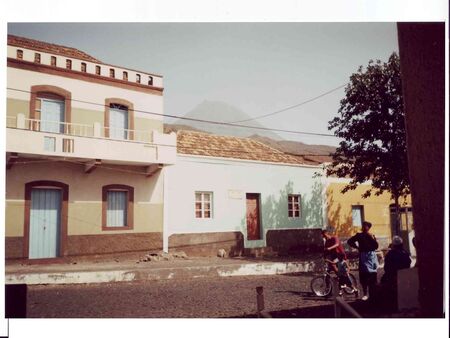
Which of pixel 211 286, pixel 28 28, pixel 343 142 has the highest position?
pixel 28 28

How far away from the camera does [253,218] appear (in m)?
14.4

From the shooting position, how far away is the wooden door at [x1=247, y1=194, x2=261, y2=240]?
14.2 meters

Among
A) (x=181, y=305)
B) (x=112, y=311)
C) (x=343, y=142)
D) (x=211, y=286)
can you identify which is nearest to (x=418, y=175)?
(x=181, y=305)

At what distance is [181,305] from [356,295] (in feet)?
11.1

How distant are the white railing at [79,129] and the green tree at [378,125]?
238 inches

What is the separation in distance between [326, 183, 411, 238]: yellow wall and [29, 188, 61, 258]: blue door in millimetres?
10393

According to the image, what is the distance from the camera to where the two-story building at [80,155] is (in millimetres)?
10242

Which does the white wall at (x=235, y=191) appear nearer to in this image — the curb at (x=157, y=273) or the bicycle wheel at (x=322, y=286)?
the curb at (x=157, y=273)

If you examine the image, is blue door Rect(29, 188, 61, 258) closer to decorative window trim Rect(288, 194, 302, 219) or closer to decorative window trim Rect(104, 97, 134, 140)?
decorative window trim Rect(104, 97, 134, 140)

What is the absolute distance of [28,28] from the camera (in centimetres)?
603

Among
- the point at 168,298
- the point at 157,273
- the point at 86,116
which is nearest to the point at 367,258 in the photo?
the point at 168,298

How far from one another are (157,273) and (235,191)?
5274mm
